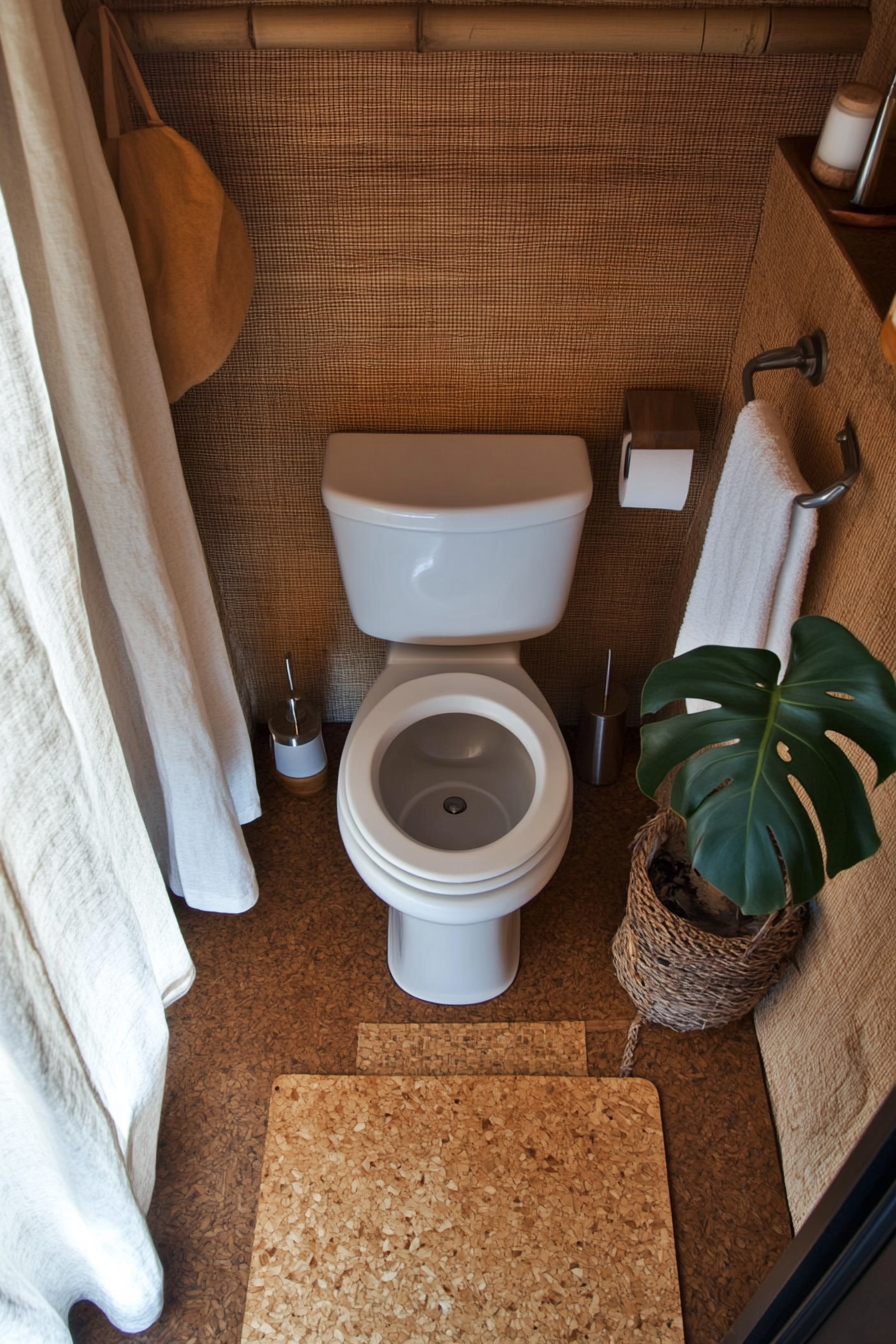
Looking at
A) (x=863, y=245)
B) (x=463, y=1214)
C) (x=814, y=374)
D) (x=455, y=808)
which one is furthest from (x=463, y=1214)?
(x=863, y=245)

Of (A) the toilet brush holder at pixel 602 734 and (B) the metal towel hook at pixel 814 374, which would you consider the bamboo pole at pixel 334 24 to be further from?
(A) the toilet brush holder at pixel 602 734

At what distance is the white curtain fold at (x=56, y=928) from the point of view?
0.97m

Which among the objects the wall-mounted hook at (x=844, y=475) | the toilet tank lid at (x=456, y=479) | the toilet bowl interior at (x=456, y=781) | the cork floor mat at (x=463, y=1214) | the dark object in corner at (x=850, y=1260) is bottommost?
the cork floor mat at (x=463, y=1214)

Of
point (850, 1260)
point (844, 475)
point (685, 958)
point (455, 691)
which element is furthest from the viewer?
point (455, 691)

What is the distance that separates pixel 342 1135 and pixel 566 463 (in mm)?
1181

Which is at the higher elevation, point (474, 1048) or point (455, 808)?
point (455, 808)

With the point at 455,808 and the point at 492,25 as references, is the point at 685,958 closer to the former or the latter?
the point at 455,808

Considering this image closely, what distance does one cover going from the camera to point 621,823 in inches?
84.5

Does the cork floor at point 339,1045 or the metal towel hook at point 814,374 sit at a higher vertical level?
the metal towel hook at point 814,374

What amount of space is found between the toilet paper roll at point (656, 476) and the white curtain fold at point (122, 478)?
2.34 feet

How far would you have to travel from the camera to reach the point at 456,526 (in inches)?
64.9

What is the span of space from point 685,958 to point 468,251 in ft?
3.78

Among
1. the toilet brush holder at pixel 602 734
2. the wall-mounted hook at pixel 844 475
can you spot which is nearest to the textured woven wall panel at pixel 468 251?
the toilet brush holder at pixel 602 734

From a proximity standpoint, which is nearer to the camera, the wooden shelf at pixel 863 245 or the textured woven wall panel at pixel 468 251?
the wooden shelf at pixel 863 245
